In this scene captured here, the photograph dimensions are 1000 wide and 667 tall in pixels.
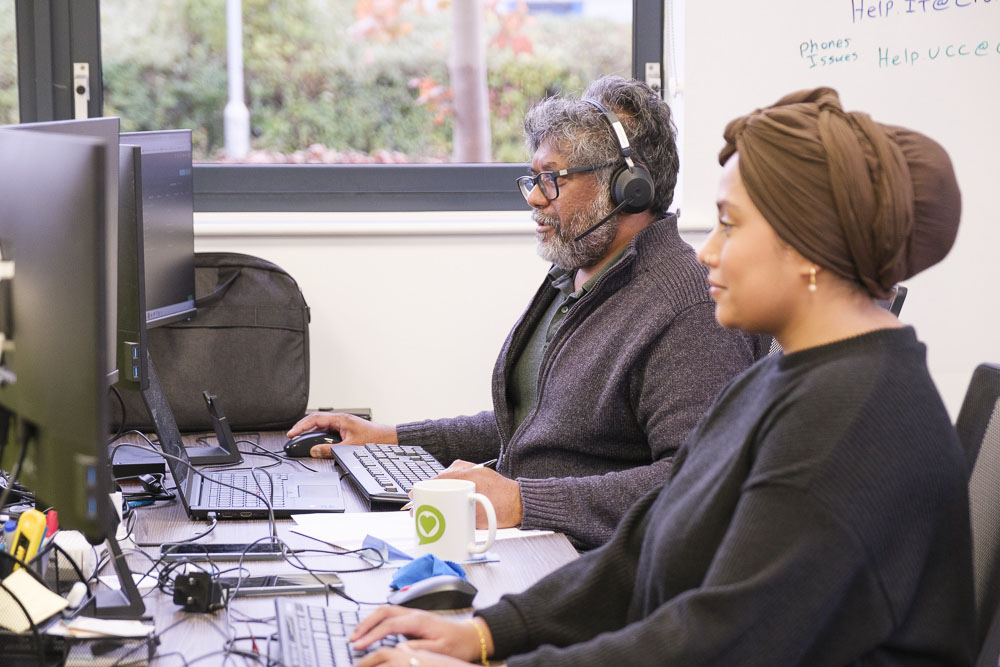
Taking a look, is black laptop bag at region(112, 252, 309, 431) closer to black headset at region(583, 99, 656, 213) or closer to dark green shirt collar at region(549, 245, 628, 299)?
dark green shirt collar at region(549, 245, 628, 299)

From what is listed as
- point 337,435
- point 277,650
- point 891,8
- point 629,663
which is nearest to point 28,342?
point 277,650

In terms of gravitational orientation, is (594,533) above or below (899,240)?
below

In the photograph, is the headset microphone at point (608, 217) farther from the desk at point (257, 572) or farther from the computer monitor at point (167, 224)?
the computer monitor at point (167, 224)

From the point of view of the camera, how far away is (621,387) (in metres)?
1.65

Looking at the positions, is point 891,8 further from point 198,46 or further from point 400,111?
point 198,46

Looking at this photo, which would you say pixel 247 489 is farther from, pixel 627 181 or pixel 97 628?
pixel 627 181

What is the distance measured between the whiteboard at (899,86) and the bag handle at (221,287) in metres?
1.09

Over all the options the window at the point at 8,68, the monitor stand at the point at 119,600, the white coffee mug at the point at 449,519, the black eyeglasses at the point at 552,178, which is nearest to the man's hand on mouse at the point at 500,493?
the white coffee mug at the point at 449,519

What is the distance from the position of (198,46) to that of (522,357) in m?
1.34

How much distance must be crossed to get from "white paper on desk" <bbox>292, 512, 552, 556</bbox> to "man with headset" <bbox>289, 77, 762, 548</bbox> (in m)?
0.06

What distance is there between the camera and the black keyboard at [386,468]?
1.61m

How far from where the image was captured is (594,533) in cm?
150

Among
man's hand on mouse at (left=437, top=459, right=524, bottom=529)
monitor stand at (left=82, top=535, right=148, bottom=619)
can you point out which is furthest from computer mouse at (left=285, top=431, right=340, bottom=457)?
monitor stand at (left=82, top=535, right=148, bottom=619)

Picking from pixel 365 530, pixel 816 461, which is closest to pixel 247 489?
pixel 365 530
